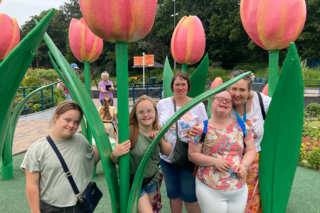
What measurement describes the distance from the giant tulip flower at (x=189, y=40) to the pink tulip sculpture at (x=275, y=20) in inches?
18.8

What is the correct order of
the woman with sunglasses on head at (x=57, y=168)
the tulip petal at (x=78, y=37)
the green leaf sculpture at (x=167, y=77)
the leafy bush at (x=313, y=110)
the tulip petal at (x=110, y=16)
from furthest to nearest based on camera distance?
the leafy bush at (x=313, y=110) → the green leaf sculpture at (x=167, y=77) → the tulip petal at (x=78, y=37) → the woman with sunglasses on head at (x=57, y=168) → the tulip petal at (x=110, y=16)

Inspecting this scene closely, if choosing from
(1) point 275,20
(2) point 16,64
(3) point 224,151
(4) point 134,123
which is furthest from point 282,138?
(2) point 16,64

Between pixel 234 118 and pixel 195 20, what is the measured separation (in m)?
0.85

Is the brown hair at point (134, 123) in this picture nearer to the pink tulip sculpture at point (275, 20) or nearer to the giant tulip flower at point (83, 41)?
the pink tulip sculpture at point (275, 20)

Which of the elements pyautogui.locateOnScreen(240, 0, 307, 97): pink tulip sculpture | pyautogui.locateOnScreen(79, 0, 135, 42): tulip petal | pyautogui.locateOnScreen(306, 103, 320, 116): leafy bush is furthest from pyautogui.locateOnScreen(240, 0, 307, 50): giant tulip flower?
pyautogui.locateOnScreen(306, 103, 320, 116): leafy bush

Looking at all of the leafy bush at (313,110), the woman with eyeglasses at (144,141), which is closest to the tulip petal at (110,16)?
the woman with eyeglasses at (144,141)

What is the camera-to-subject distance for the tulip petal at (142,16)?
84cm

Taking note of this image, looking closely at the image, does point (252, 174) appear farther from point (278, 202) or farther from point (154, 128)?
point (154, 128)

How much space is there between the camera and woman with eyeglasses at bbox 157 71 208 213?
71.1 inches

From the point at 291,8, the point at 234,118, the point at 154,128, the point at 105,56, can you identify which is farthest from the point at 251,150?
the point at 105,56

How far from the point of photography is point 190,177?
5.89ft

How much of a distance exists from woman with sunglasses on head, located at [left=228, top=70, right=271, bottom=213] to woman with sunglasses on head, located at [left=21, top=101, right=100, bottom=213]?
917 mm

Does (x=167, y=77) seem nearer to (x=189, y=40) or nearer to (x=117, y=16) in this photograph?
(x=189, y=40)

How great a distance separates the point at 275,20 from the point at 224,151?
2.56 ft
